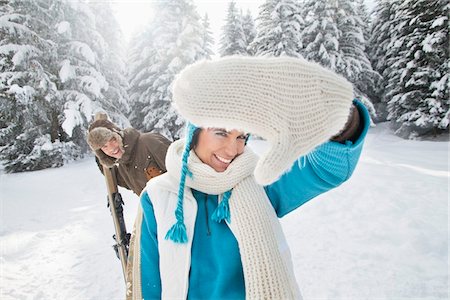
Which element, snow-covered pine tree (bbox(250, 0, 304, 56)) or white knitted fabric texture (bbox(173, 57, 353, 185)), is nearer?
white knitted fabric texture (bbox(173, 57, 353, 185))

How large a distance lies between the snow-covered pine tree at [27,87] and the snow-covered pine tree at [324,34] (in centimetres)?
1518

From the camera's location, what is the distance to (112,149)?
3.29 metres

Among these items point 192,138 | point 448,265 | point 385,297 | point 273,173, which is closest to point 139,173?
point 192,138

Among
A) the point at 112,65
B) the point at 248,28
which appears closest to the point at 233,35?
the point at 248,28

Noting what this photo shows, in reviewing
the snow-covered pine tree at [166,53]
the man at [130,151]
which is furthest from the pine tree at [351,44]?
the man at [130,151]

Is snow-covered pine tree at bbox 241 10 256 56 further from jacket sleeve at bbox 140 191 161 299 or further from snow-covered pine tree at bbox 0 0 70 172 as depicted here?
jacket sleeve at bbox 140 191 161 299

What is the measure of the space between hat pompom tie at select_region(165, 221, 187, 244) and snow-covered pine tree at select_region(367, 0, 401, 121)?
77.4ft

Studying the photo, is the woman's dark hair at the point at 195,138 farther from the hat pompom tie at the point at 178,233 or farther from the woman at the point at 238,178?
the hat pompom tie at the point at 178,233

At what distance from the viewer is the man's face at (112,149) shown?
327cm

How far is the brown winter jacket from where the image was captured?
3309 millimetres

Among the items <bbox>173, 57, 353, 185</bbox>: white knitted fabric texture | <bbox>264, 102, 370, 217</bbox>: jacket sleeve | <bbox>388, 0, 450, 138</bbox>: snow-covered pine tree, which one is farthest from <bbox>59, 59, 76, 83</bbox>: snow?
<bbox>388, 0, 450, 138</bbox>: snow-covered pine tree

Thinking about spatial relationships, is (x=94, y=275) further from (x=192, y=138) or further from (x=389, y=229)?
(x=389, y=229)

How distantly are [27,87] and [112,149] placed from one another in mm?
11275

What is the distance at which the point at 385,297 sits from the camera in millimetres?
3156
